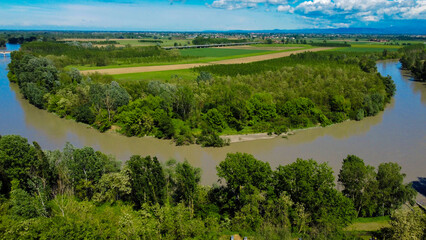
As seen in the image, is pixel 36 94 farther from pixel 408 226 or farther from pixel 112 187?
pixel 408 226

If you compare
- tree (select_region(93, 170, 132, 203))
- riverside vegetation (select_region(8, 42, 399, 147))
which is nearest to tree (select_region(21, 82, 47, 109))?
riverside vegetation (select_region(8, 42, 399, 147))

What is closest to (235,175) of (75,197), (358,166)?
(358,166)

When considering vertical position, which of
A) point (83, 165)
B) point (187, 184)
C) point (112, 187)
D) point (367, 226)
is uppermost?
point (83, 165)

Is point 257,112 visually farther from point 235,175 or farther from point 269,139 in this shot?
point 235,175

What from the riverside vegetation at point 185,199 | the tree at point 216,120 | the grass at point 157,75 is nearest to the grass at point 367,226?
the riverside vegetation at point 185,199

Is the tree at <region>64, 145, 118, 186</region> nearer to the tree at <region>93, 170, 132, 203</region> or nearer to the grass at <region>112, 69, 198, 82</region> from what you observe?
the tree at <region>93, 170, 132, 203</region>

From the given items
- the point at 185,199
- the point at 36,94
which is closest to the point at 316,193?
the point at 185,199
